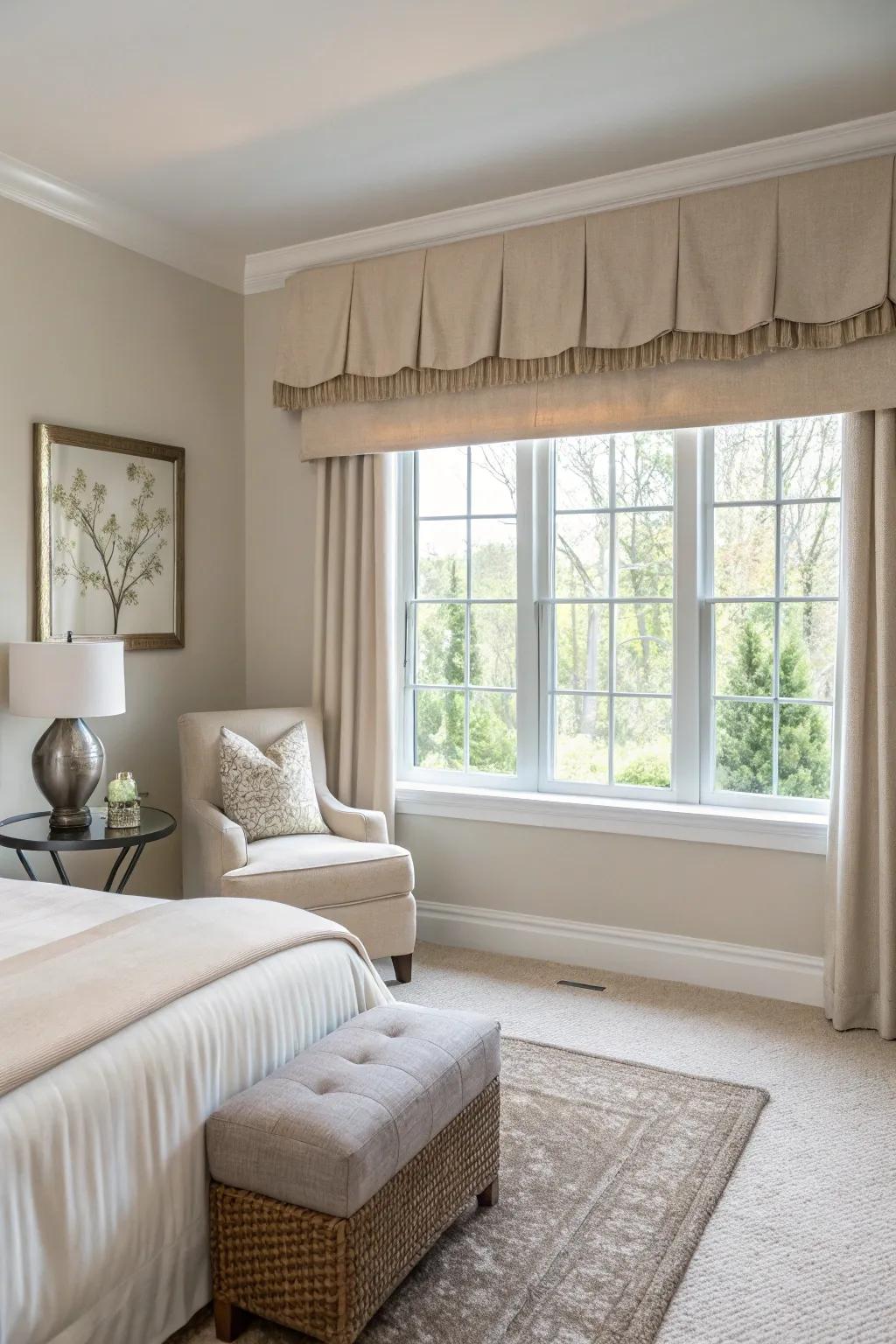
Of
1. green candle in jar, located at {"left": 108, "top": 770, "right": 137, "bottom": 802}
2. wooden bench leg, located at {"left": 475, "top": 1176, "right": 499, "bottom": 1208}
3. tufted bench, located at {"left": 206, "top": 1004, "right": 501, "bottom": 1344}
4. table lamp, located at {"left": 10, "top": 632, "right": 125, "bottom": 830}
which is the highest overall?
table lamp, located at {"left": 10, "top": 632, "right": 125, "bottom": 830}

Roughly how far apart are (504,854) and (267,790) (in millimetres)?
994

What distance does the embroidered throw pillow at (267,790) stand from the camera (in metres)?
3.78

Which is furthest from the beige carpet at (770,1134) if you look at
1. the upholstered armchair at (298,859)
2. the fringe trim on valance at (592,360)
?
the fringe trim on valance at (592,360)

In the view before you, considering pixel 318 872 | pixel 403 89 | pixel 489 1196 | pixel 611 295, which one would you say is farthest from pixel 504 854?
pixel 403 89

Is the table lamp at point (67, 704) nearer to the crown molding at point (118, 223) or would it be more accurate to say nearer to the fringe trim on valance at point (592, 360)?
the fringe trim on valance at point (592, 360)

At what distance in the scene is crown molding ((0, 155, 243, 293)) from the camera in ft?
11.7

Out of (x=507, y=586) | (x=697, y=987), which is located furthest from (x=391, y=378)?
(x=697, y=987)

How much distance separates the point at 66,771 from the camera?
134 inches

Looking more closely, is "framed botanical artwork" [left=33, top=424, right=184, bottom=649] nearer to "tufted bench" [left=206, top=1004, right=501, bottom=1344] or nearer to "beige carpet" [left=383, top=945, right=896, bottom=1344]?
"beige carpet" [left=383, top=945, right=896, bottom=1344]

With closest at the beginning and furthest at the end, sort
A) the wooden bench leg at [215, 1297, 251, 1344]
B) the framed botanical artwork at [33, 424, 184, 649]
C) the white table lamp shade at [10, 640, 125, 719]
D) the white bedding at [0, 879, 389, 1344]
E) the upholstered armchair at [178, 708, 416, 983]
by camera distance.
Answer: the white bedding at [0, 879, 389, 1344]
the wooden bench leg at [215, 1297, 251, 1344]
the white table lamp shade at [10, 640, 125, 719]
the upholstered armchair at [178, 708, 416, 983]
the framed botanical artwork at [33, 424, 184, 649]

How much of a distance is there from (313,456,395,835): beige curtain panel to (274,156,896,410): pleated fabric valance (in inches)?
15.0

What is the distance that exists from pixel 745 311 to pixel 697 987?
2.36 meters

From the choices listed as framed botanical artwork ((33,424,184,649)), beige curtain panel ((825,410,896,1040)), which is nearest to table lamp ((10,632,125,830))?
framed botanical artwork ((33,424,184,649))

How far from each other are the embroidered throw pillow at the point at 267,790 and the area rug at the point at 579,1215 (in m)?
1.23
